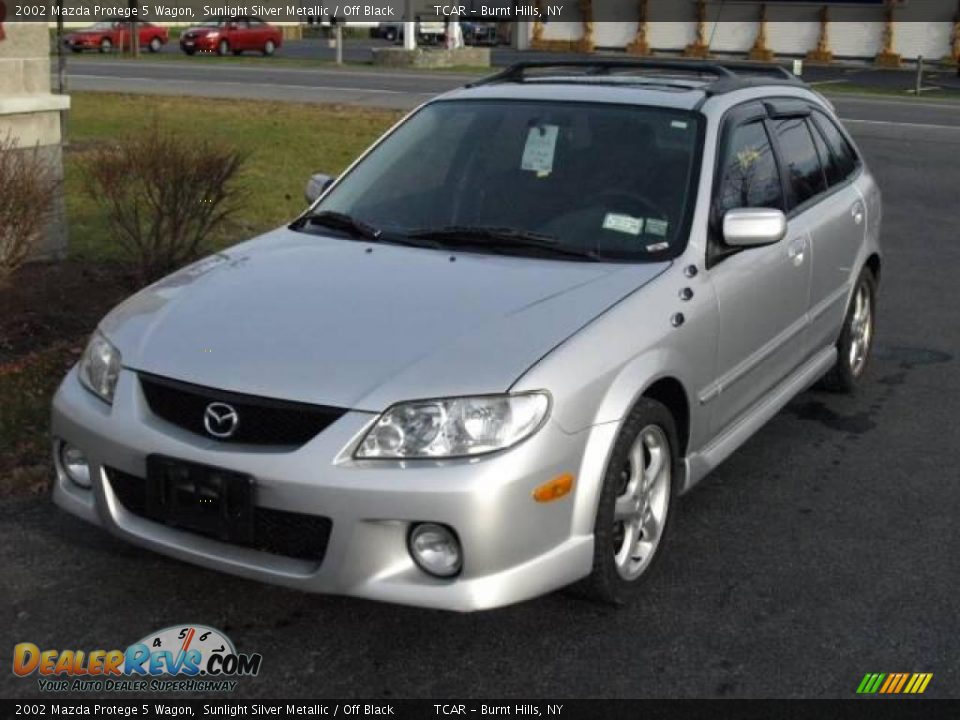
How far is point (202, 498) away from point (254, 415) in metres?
0.29

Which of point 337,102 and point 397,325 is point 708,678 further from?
point 337,102

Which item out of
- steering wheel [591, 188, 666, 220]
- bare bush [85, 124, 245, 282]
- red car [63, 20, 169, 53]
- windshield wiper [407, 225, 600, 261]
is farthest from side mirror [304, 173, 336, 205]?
red car [63, 20, 169, 53]

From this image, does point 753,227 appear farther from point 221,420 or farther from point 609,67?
point 221,420

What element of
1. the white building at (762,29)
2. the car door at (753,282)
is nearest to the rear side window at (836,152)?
the car door at (753,282)

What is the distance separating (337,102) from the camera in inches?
953

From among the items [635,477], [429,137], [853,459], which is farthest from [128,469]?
[853,459]

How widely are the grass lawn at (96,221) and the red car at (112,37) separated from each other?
25.7 m

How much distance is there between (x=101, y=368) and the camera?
430cm

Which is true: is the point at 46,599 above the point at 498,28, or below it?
below

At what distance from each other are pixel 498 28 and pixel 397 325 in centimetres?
5420

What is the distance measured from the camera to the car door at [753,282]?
16.1 feet

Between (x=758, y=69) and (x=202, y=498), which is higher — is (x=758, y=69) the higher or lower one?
the higher one

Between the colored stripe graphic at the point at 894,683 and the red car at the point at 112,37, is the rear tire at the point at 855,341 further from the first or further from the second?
the red car at the point at 112,37

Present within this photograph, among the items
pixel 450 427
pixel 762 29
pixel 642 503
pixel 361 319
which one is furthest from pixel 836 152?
pixel 762 29
